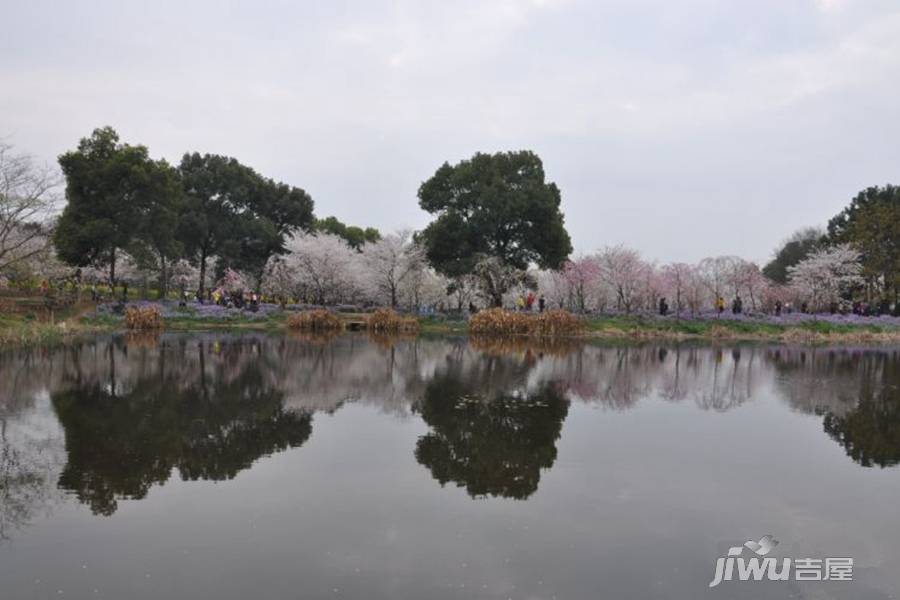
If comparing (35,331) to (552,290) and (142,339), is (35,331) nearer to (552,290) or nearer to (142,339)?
(142,339)

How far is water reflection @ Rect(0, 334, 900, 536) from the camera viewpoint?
9.43 meters

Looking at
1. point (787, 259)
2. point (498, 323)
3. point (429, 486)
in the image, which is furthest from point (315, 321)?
point (787, 259)

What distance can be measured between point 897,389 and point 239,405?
61.0 feet

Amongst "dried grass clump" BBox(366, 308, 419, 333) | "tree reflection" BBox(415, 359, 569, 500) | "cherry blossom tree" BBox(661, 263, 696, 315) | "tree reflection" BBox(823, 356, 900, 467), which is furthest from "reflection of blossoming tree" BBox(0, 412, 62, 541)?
"cherry blossom tree" BBox(661, 263, 696, 315)

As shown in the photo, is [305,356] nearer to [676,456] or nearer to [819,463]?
[676,456]

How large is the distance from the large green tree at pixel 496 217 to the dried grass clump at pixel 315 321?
955 cm

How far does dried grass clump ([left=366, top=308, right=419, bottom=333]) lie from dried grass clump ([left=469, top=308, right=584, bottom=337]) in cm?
481

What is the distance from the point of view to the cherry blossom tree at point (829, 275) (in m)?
54.9

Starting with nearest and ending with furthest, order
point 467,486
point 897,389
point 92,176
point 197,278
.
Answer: point 467,486 < point 897,389 < point 92,176 < point 197,278

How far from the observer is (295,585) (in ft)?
18.9

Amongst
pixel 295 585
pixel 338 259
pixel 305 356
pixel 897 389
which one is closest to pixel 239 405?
pixel 295 585

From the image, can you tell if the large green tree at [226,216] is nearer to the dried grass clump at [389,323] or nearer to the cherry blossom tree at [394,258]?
the cherry blossom tree at [394,258]

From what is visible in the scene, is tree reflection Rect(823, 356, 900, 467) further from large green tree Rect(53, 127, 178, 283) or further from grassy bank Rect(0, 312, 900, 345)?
large green tree Rect(53, 127, 178, 283)

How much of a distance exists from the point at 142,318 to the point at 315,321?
10406 mm
